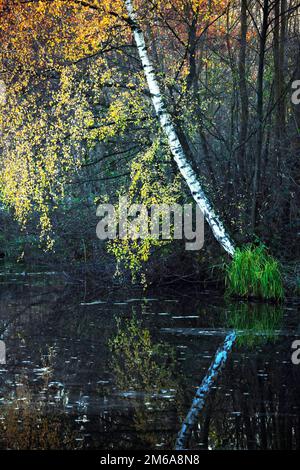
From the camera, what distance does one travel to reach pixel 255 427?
7.11m

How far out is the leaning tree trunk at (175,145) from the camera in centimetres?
1499

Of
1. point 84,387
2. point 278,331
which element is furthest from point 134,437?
point 278,331

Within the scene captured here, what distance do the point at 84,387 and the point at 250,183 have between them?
27.6 ft

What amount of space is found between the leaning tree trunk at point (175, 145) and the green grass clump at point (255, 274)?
0.34m

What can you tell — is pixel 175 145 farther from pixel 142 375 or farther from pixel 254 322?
pixel 142 375

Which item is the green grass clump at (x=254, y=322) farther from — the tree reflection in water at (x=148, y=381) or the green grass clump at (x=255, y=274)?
the tree reflection in water at (x=148, y=381)

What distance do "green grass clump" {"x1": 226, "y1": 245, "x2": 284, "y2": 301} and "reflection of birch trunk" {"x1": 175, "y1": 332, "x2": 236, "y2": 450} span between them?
11.0ft

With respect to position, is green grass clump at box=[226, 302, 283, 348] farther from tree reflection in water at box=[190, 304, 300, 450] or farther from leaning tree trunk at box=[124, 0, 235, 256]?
leaning tree trunk at box=[124, 0, 235, 256]

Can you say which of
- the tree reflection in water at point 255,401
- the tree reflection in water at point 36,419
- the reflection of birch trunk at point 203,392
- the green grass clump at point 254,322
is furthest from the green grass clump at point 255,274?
the tree reflection in water at point 36,419

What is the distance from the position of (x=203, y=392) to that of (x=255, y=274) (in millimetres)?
6773

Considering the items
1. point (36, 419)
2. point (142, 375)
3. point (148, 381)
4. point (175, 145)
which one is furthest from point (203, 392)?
point (175, 145)

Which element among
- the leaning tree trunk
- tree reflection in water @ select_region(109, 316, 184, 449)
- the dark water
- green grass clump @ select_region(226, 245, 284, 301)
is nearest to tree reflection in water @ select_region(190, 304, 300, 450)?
the dark water

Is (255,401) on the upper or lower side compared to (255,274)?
lower

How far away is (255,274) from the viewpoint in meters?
15.0
